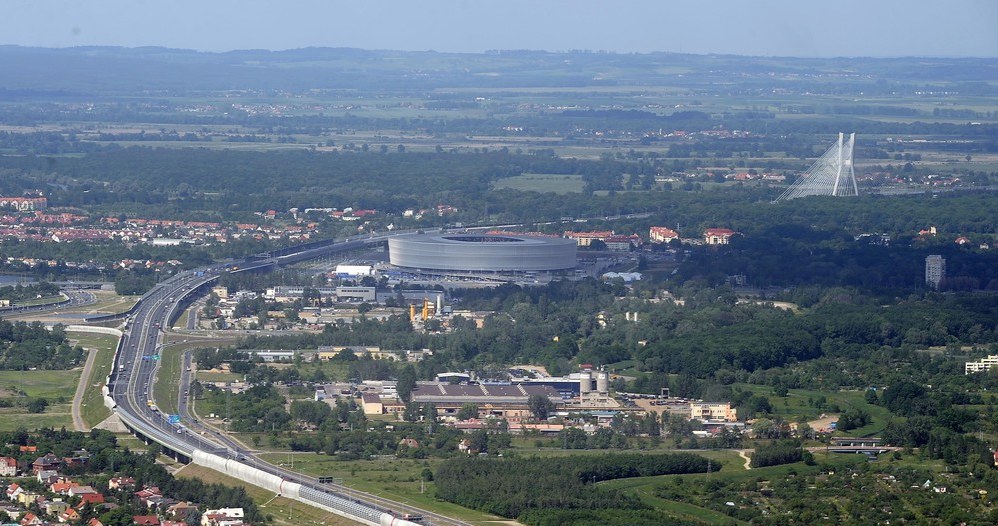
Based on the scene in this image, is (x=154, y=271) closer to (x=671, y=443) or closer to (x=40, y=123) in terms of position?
(x=671, y=443)

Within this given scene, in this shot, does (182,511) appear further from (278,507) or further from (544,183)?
(544,183)

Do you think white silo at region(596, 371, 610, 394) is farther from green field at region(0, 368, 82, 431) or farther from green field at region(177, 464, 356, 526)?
green field at region(177, 464, 356, 526)

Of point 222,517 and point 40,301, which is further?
point 40,301

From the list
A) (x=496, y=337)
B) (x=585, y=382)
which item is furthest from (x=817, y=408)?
(x=496, y=337)

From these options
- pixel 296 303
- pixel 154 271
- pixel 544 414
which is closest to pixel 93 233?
pixel 154 271

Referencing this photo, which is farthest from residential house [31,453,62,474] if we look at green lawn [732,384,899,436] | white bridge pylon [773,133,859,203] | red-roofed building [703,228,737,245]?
white bridge pylon [773,133,859,203]

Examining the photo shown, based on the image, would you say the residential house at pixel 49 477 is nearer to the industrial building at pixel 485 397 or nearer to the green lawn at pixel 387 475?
the green lawn at pixel 387 475
